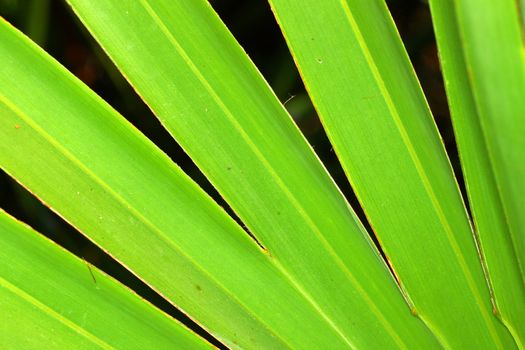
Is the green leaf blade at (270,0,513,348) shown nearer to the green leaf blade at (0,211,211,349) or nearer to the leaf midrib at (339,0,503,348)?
the leaf midrib at (339,0,503,348)

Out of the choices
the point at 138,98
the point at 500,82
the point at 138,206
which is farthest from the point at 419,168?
the point at 138,98

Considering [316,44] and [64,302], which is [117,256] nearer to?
[64,302]

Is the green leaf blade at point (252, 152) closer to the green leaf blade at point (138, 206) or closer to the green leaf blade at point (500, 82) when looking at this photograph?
the green leaf blade at point (138, 206)

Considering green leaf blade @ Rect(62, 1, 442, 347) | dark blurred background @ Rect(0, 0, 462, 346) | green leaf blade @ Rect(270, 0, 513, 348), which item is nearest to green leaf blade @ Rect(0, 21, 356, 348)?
green leaf blade @ Rect(62, 1, 442, 347)

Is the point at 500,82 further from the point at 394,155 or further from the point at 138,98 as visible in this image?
the point at 138,98

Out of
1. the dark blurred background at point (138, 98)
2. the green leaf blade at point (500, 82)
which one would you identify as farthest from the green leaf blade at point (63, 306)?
the dark blurred background at point (138, 98)

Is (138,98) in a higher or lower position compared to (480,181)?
higher

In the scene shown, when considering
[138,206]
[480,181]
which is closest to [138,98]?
[138,206]

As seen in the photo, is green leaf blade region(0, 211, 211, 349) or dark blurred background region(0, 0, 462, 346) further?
dark blurred background region(0, 0, 462, 346)

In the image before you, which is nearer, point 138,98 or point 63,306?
point 63,306

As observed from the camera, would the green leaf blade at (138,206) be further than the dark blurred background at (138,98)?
No
